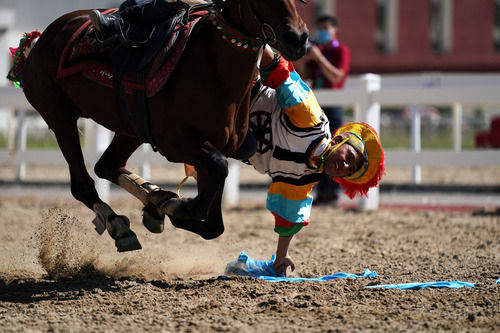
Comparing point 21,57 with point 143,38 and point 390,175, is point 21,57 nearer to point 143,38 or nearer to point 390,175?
point 143,38

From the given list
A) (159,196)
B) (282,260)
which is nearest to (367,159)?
(282,260)

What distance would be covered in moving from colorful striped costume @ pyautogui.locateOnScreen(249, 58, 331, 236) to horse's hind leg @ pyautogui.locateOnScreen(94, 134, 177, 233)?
68 cm

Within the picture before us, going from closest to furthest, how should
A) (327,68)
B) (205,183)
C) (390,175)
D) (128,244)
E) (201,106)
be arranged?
(201,106) → (205,183) → (128,244) → (327,68) → (390,175)

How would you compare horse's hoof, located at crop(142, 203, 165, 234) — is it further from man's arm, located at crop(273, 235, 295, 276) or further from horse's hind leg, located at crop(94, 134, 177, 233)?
man's arm, located at crop(273, 235, 295, 276)

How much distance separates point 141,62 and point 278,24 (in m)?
0.93

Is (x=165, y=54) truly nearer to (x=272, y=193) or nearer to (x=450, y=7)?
(x=272, y=193)

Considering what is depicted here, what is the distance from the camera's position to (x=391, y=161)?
317 inches

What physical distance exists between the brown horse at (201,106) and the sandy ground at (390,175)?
6150mm

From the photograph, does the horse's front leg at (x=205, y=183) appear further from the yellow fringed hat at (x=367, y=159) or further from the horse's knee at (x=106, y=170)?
the horse's knee at (x=106, y=170)

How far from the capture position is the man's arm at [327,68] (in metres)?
7.66

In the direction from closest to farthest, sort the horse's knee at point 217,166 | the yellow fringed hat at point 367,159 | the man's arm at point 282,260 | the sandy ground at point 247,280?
the sandy ground at point 247,280
the horse's knee at point 217,166
the yellow fringed hat at point 367,159
the man's arm at point 282,260

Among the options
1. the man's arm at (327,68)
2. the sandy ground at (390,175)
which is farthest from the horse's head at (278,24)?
the sandy ground at (390,175)

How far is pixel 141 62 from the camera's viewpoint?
396cm

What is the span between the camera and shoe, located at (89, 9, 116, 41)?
4160 millimetres
